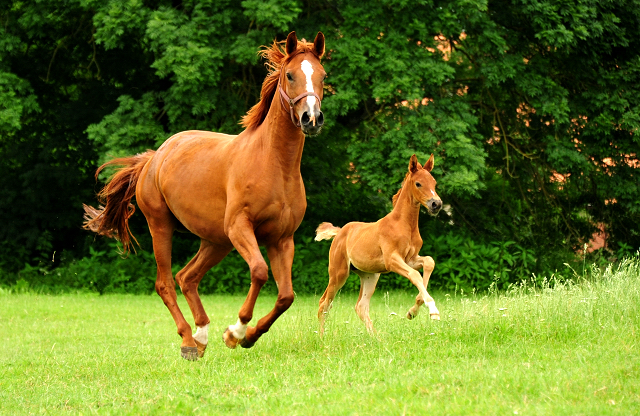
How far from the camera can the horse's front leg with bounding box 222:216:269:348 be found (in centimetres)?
663

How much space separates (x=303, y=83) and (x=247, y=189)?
1.08 m

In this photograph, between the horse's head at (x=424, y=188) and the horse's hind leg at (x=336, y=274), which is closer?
the horse's head at (x=424, y=188)

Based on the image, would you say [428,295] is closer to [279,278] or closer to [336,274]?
[336,274]

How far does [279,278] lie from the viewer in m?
6.98

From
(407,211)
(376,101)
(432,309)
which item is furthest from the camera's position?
(376,101)

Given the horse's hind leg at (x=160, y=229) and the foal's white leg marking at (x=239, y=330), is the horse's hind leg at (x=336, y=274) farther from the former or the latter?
the foal's white leg marking at (x=239, y=330)

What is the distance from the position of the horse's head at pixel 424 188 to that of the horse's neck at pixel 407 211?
109mm

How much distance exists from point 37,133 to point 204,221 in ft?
42.8

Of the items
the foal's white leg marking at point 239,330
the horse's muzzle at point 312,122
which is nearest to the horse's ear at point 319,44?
the horse's muzzle at point 312,122

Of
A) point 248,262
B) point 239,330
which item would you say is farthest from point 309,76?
point 239,330

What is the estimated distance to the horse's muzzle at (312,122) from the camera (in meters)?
6.15

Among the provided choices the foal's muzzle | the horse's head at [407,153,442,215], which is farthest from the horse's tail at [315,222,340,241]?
the foal's muzzle

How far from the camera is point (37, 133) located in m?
19.0

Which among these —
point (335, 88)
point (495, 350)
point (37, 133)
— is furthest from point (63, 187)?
point (495, 350)
